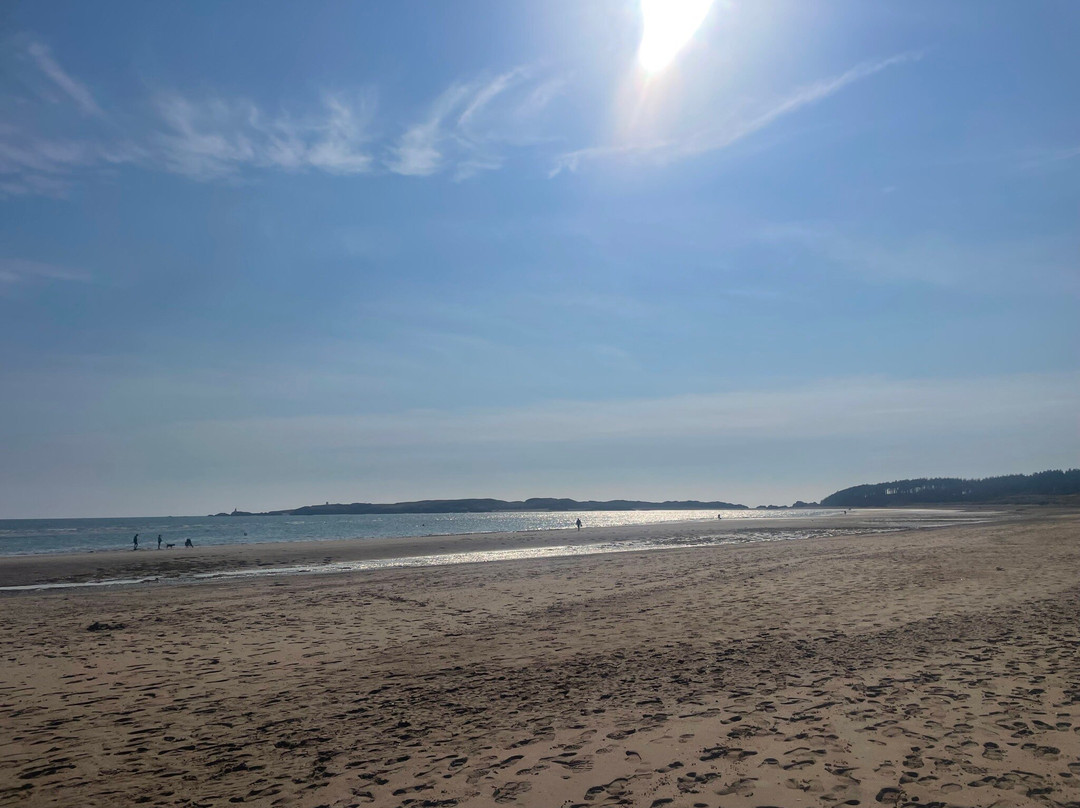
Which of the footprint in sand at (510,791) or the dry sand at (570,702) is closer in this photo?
the footprint in sand at (510,791)

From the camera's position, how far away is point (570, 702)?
26.6ft

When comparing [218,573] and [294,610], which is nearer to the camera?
[294,610]

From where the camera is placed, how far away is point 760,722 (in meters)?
7.02

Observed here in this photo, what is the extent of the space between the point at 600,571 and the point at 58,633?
16.2 meters

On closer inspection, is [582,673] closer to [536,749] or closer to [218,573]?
[536,749]

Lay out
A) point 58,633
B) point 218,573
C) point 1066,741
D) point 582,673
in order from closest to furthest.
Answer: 1. point 1066,741
2. point 582,673
3. point 58,633
4. point 218,573

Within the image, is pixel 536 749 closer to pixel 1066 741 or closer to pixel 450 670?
pixel 450 670

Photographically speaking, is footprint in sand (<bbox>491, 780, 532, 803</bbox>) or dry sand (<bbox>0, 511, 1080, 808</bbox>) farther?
dry sand (<bbox>0, 511, 1080, 808</bbox>)

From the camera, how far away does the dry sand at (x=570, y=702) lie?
577 centimetres

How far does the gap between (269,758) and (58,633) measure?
1091cm

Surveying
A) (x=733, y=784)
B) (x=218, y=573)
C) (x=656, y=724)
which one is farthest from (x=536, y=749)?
(x=218, y=573)

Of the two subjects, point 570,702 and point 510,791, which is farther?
point 570,702

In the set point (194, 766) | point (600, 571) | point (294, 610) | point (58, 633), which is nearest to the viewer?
point (194, 766)

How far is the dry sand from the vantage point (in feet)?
18.9
